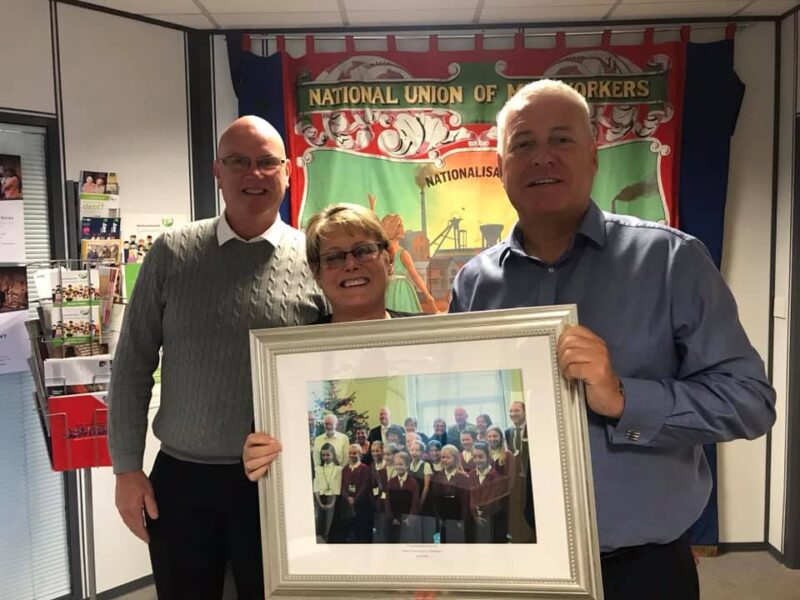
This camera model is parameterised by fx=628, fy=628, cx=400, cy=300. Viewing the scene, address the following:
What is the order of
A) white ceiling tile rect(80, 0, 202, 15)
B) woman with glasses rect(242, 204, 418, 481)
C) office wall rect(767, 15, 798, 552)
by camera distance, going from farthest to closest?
1. office wall rect(767, 15, 798, 552)
2. white ceiling tile rect(80, 0, 202, 15)
3. woman with glasses rect(242, 204, 418, 481)

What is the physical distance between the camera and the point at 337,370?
3.83 feet

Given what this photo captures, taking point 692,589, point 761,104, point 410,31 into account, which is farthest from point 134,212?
point 761,104

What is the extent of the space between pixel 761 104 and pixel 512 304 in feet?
9.39

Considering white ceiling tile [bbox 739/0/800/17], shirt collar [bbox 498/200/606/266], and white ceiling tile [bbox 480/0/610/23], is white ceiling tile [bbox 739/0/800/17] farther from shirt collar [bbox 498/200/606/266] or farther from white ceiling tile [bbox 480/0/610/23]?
shirt collar [bbox 498/200/606/266]

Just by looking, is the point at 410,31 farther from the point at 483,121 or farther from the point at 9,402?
the point at 9,402

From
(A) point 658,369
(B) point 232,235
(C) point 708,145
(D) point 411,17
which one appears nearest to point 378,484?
(A) point 658,369

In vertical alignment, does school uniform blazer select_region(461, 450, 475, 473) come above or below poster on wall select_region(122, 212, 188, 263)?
below

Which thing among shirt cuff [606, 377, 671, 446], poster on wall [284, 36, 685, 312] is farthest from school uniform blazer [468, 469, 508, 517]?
poster on wall [284, 36, 685, 312]

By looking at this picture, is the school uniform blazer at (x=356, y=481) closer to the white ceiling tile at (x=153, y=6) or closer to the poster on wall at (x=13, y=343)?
the poster on wall at (x=13, y=343)

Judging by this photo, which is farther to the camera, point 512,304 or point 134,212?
point 134,212

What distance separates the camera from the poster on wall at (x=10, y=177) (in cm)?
276

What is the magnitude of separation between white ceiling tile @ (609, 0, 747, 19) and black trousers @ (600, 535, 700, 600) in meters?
2.81

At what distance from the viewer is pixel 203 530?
1.70 m

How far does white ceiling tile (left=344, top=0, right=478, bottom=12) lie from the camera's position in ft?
9.93
